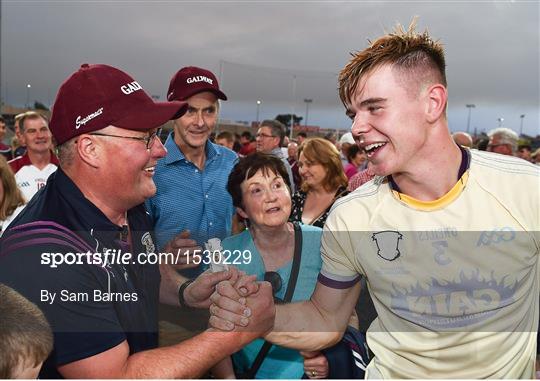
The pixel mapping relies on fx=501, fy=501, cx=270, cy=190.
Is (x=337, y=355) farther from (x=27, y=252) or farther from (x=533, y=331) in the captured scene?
(x=27, y=252)

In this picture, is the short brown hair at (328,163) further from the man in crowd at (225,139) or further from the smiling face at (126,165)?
the man in crowd at (225,139)

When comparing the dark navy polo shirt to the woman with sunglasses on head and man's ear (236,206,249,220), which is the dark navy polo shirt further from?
man's ear (236,206,249,220)

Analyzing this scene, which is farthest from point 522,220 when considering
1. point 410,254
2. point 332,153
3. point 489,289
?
point 332,153

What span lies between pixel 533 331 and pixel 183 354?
1218 millimetres

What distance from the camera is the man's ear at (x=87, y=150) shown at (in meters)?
1.81

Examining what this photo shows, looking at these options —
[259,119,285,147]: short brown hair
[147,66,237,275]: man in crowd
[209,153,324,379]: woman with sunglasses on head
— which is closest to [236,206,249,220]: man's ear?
[209,153,324,379]: woman with sunglasses on head

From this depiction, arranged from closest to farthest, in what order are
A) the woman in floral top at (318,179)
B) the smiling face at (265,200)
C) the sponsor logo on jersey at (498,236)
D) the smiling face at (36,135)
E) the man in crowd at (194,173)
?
1. the sponsor logo on jersey at (498,236)
2. the smiling face at (265,200)
3. the man in crowd at (194,173)
4. the woman in floral top at (318,179)
5. the smiling face at (36,135)

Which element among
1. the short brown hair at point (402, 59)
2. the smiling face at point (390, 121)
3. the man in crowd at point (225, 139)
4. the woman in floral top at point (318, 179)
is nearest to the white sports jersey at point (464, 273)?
the smiling face at point (390, 121)

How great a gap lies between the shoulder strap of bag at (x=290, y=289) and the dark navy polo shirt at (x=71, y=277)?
568 millimetres

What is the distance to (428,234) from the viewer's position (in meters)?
1.72

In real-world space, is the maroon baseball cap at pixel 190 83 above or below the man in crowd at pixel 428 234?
above

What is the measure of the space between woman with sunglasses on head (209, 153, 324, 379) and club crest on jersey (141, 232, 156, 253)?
0.42m

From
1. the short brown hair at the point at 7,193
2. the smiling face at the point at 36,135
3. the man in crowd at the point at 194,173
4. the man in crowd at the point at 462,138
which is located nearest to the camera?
the man in crowd at the point at 194,173

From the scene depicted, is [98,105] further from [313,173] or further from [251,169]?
[313,173]
